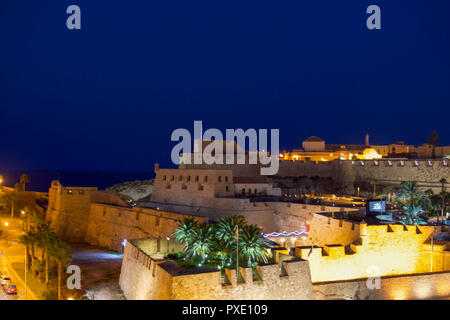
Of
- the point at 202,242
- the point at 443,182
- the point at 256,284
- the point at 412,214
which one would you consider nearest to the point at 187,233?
the point at 202,242

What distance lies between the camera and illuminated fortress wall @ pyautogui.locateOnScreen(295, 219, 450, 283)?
62.6 feet

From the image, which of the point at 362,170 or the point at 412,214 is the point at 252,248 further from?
the point at 362,170

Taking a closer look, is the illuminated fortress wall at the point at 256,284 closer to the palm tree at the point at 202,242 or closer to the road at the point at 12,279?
the palm tree at the point at 202,242

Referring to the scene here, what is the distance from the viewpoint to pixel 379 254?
20.5 meters

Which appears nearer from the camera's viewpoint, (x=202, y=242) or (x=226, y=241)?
(x=226, y=241)

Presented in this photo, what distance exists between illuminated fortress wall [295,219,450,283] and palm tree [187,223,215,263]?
148 inches

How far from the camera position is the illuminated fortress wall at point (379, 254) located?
62.6ft

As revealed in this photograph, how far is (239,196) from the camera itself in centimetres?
3375

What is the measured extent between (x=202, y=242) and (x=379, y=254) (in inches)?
325

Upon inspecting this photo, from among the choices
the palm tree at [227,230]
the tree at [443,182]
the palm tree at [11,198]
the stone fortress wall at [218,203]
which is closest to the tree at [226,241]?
the palm tree at [227,230]

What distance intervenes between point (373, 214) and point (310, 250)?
7.84 meters

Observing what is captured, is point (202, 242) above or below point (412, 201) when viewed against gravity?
below

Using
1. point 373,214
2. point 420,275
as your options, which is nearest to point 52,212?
point 373,214
